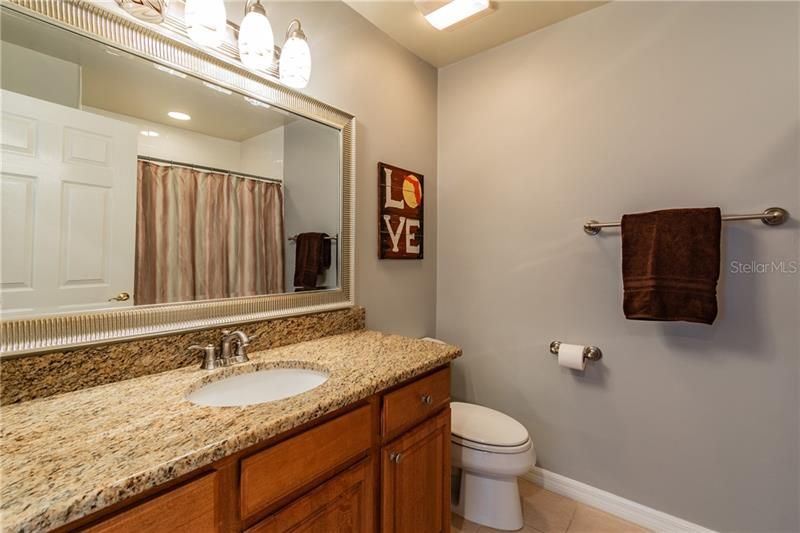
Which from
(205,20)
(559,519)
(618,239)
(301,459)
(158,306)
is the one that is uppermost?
(205,20)

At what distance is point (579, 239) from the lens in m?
1.75

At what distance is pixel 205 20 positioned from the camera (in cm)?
105

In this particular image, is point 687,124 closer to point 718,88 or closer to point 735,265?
point 718,88

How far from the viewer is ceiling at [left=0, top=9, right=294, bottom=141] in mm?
905

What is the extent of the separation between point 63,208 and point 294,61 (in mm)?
857

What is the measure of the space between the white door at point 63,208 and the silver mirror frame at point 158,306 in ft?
0.16

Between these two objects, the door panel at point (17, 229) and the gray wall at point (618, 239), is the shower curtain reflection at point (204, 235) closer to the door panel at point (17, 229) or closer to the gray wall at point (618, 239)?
the door panel at point (17, 229)

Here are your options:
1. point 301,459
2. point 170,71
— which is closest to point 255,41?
point 170,71

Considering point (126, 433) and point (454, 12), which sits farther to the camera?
point (454, 12)

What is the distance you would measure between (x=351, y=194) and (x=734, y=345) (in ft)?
5.62

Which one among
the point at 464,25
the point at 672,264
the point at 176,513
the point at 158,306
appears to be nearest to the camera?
the point at 176,513

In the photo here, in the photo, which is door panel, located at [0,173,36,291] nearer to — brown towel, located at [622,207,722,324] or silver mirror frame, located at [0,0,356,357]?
silver mirror frame, located at [0,0,356,357]

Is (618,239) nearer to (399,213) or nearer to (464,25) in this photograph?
(399,213)

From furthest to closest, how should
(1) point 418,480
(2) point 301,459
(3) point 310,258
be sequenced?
(3) point 310,258, (1) point 418,480, (2) point 301,459
